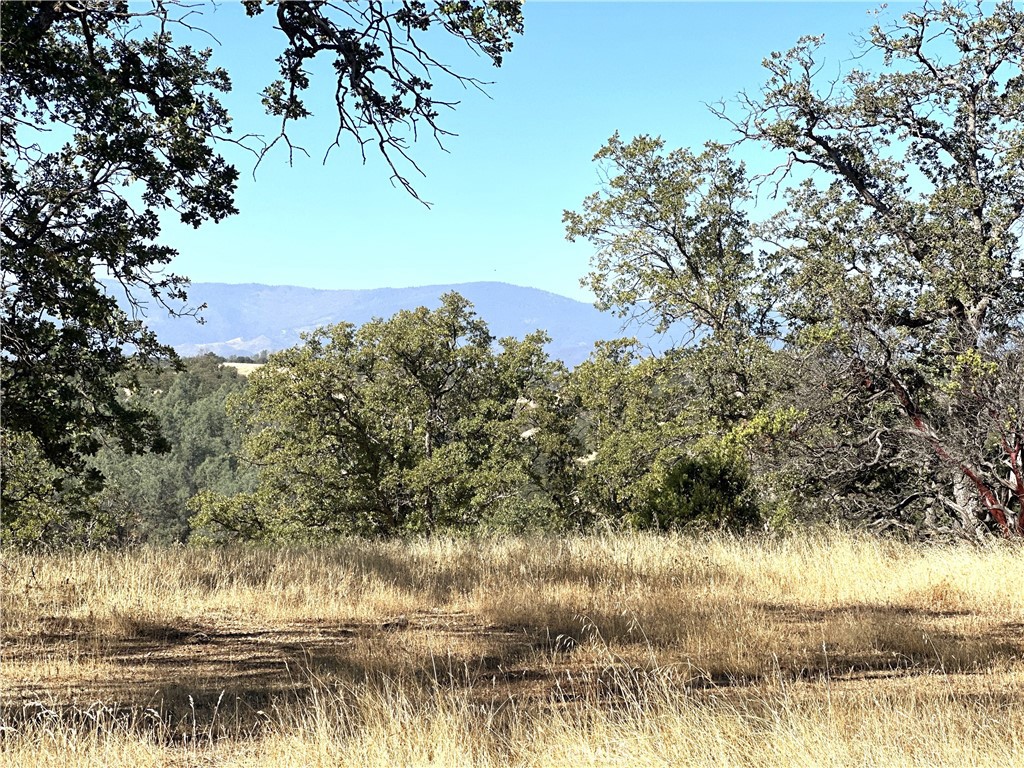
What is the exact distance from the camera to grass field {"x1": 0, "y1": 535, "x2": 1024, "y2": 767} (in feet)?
13.3

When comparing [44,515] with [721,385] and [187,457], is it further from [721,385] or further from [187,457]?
[187,457]

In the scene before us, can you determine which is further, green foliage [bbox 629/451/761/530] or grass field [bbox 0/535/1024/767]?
green foliage [bbox 629/451/761/530]

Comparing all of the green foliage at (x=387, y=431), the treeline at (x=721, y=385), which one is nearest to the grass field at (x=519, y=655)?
the treeline at (x=721, y=385)

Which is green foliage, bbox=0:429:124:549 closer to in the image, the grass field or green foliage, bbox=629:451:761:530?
the grass field

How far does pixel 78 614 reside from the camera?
8000mm

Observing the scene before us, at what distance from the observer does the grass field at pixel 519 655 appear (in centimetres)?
405

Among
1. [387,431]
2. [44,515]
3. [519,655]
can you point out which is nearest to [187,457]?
[44,515]

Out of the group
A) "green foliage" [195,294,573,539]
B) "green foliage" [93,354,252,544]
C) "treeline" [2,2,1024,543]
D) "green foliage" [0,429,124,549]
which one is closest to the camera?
"treeline" [2,2,1024,543]

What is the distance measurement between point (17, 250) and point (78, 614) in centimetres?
373

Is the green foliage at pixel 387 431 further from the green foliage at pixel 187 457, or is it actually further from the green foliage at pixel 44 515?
the green foliage at pixel 187 457

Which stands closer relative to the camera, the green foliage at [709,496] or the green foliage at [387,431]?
the green foliage at [709,496]

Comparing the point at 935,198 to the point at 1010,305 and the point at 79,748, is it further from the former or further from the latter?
the point at 79,748

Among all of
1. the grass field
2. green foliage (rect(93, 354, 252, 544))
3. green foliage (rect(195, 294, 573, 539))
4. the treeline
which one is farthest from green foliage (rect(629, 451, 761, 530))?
green foliage (rect(93, 354, 252, 544))

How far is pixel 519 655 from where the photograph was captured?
6684 millimetres
